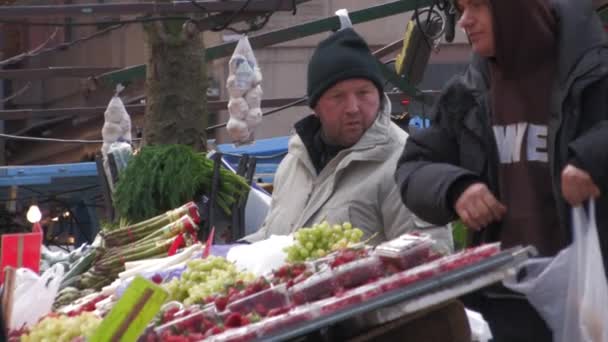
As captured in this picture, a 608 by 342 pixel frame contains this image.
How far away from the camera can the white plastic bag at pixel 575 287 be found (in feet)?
11.1

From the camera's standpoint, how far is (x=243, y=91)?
8.44 meters

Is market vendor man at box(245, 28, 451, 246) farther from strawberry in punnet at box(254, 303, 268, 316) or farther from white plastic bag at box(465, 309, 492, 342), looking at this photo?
strawberry in punnet at box(254, 303, 268, 316)

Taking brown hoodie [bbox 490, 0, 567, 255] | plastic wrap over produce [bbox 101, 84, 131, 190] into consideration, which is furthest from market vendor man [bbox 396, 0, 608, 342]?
plastic wrap over produce [bbox 101, 84, 131, 190]

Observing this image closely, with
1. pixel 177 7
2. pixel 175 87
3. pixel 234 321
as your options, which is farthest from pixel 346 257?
pixel 175 87

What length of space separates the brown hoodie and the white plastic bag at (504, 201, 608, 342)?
0.17m

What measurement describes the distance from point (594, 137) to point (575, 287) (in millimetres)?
374

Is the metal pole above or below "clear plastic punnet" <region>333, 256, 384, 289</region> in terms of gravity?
above

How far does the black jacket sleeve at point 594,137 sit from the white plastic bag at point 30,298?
1.84 m

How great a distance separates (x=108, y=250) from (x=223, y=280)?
2.20 m

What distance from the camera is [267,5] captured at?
820cm

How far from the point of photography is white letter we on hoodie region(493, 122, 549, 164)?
144 inches

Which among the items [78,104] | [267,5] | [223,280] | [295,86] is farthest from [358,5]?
[223,280]

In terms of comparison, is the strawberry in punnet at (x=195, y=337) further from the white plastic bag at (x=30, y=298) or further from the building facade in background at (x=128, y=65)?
the building facade in background at (x=128, y=65)

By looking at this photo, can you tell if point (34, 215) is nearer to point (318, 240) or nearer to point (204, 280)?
point (204, 280)
